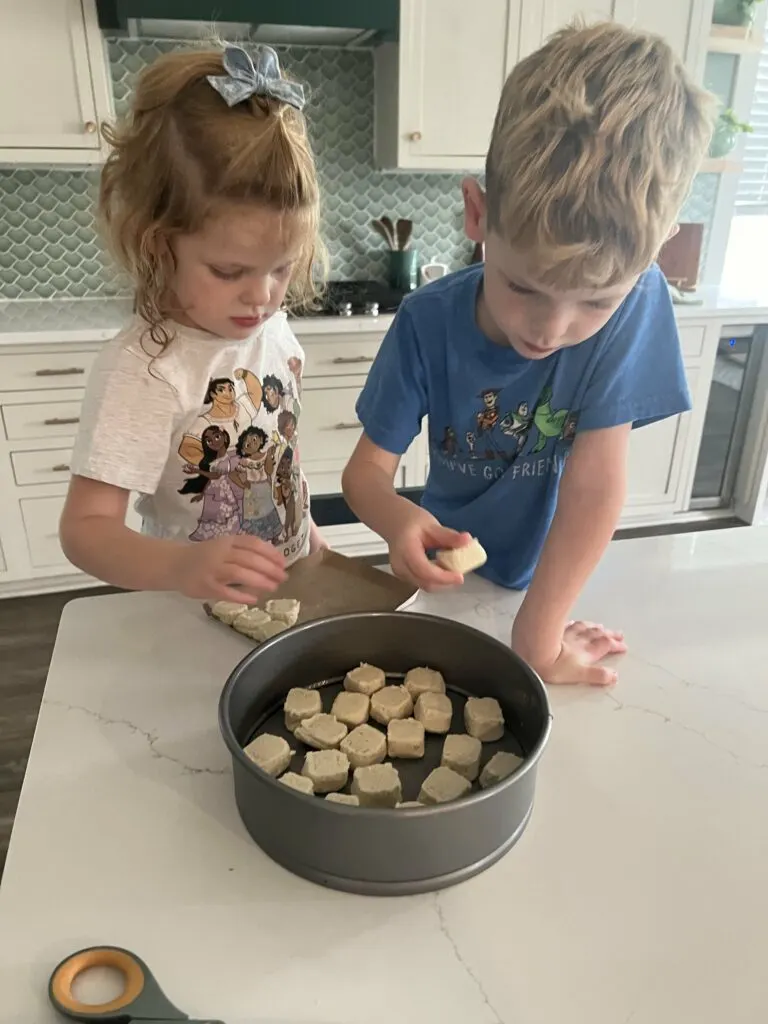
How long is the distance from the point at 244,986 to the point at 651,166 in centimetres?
68

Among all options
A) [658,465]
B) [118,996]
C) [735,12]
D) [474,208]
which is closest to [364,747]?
[118,996]

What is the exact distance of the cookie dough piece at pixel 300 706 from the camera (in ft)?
2.33

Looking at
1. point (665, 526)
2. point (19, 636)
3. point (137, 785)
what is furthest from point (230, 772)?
point (665, 526)

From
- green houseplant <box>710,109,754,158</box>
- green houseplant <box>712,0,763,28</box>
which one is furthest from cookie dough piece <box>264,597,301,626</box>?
green houseplant <box>712,0,763,28</box>

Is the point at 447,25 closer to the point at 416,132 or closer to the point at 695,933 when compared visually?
the point at 416,132

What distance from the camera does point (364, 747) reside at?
0.68 meters

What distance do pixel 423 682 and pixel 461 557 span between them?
13 cm

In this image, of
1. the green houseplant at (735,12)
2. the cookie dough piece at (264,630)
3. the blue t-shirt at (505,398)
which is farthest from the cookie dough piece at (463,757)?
the green houseplant at (735,12)

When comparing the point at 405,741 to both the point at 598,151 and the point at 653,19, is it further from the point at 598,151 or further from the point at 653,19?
the point at 653,19

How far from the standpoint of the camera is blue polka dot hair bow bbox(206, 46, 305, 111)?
Result: 80cm

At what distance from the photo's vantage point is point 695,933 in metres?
0.54

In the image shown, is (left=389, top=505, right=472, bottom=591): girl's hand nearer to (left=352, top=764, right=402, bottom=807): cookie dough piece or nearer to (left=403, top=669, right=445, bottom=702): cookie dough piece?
(left=403, top=669, right=445, bottom=702): cookie dough piece

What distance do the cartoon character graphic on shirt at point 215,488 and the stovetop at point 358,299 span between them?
1381 millimetres

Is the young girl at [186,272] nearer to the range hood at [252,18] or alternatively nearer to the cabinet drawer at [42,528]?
the range hood at [252,18]
